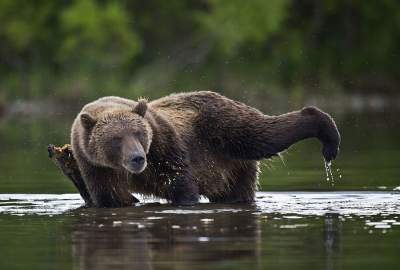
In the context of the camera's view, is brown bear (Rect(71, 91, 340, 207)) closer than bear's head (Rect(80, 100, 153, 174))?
No

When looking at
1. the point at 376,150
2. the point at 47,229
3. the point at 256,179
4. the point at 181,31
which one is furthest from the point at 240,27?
the point at 47,229

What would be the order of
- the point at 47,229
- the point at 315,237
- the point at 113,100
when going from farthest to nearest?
the point at 113,100 → the point at 47,229 → the point at 315,237

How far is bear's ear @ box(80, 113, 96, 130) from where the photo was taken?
442 inches

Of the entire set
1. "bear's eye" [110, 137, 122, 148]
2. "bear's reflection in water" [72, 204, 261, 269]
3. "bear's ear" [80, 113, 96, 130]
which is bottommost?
"bear's reflection in water" [72, 204, 261, 269]

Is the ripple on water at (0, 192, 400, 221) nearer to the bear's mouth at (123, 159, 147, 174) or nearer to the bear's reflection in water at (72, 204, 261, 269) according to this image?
the bear's reflection in water at (72, 204, 261, 269)

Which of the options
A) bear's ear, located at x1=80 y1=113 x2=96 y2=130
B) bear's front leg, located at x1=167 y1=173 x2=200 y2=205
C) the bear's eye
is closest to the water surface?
bear's front leg, located at x1=167 y1=173 x2=200 y2=205

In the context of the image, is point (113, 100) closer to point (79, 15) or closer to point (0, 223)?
point (0, 223)

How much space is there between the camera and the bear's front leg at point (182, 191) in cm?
1152

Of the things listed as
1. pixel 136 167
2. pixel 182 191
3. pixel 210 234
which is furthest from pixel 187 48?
pixel 210 234

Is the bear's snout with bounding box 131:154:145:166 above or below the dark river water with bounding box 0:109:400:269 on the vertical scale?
above

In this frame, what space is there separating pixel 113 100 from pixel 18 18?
101ft

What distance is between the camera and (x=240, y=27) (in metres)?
42.9

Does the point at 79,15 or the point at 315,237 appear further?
the point at 79,15

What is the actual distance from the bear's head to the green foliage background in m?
24.0
